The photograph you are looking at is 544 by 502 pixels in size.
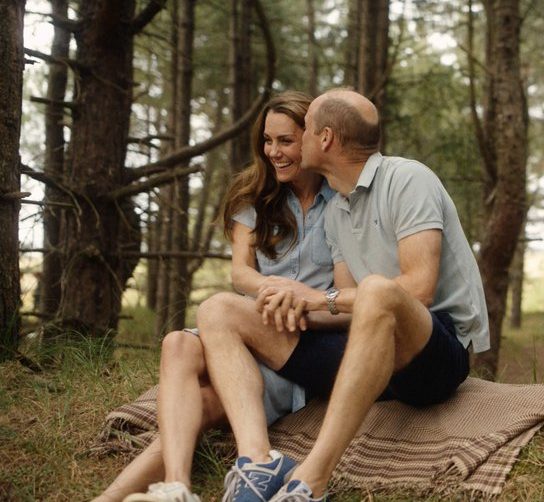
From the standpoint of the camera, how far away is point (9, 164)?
4320 mm

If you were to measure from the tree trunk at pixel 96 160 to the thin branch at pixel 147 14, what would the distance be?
0.07m

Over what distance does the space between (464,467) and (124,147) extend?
3.52 m

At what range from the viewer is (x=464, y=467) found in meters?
3.07

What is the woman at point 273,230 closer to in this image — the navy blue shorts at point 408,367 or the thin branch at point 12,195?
the navy blue shorts at point 408,367

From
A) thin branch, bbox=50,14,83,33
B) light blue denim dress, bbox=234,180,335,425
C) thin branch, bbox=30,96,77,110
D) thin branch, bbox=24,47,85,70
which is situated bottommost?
light blue denim dress, bbox=234,180,335,425

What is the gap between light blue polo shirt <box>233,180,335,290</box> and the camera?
3738 millimetres

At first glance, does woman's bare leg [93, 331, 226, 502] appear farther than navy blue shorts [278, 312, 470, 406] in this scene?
No

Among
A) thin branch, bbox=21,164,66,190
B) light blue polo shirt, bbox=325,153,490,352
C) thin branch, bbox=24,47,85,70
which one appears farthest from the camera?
thin branch, bbox=24,47,85,70

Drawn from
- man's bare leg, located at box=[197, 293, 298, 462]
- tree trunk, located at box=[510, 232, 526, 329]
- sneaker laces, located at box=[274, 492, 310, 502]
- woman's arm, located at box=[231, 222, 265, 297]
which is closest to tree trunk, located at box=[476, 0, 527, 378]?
woman's arm, located at box=[231, 222, 265, 297]

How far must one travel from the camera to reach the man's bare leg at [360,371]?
9.07 ft

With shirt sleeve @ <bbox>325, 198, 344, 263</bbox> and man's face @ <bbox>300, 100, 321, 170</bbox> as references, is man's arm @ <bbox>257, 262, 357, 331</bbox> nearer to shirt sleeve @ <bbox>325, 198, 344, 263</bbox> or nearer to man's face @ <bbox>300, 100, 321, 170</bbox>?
shirt sleeve @ <bbox>325, 198, 344, 263</bbox>

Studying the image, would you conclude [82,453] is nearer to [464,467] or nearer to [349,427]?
[349,427]

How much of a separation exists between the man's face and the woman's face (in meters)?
0.17

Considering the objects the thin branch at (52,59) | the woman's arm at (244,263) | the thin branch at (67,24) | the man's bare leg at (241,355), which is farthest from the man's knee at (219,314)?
the thin branch at (67,24)
